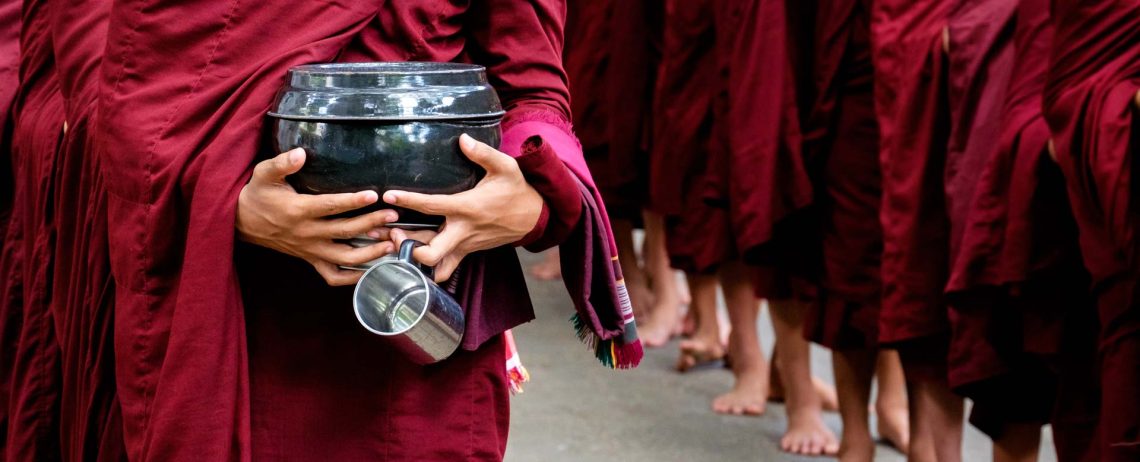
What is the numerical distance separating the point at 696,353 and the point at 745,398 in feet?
1.44

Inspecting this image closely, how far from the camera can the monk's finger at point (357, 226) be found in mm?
1312

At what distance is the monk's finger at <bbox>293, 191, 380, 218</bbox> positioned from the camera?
130cm

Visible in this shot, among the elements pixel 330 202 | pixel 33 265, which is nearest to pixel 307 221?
pixel 330 202

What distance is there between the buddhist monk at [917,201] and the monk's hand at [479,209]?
1505 mm

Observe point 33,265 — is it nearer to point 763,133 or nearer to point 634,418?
point 763,133

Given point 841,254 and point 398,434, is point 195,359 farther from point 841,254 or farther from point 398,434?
point 841,254

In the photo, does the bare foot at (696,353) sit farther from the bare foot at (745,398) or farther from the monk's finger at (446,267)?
the monk's finger at (446,267)

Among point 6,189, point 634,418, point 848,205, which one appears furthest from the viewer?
point 634,418

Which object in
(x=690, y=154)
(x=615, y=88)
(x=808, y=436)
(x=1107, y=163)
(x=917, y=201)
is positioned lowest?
(x=808, y=436)

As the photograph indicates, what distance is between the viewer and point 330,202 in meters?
1.31

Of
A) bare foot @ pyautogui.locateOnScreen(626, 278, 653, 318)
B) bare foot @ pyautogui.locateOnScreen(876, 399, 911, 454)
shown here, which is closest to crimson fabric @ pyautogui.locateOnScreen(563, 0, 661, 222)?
bare foot @ pyautogui.locateOnScreen(626, 278, 653, 318)

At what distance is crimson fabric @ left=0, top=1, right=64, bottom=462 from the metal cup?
83 cm

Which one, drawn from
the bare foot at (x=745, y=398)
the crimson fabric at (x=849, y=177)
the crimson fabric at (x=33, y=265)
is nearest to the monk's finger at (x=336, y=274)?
the crimson fabric at (x=33, y=265)

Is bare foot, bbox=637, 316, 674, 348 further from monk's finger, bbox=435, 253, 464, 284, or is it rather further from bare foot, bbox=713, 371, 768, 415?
monk's finger, bbox=435, 253, 464, 284
